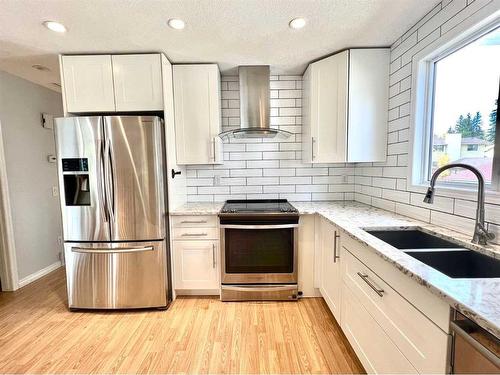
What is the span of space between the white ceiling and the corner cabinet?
0.13m

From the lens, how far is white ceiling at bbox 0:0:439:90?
1.51 metres

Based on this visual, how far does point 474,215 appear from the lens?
1318mm

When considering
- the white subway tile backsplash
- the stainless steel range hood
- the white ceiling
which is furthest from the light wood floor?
the white ceiling

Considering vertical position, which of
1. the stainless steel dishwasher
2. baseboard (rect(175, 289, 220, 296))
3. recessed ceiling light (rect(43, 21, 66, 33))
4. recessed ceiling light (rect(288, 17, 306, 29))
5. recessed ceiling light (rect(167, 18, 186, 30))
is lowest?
baseboard (rect(175, 289, 220, 296))

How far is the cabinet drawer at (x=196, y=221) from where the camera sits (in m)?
2.27

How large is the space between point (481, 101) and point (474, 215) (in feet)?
2.24

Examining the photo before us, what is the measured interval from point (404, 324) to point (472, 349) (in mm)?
330

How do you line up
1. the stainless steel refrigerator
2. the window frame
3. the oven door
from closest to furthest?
the window frame, the stainless steel refrigerator, the oven door

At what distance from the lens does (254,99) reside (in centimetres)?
246

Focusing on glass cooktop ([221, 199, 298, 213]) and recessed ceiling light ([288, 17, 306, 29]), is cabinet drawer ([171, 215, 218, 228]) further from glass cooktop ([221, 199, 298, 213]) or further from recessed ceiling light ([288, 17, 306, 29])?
recessed ceiling light ([288, 17, 306, 29])

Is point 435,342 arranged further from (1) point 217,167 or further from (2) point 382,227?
(1) point 217,167

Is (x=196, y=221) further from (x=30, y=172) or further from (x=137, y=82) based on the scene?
(x=30, y=172)

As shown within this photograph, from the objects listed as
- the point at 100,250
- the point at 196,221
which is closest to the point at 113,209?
the point at 100,250

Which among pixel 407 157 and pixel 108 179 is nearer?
pixel 407 157
